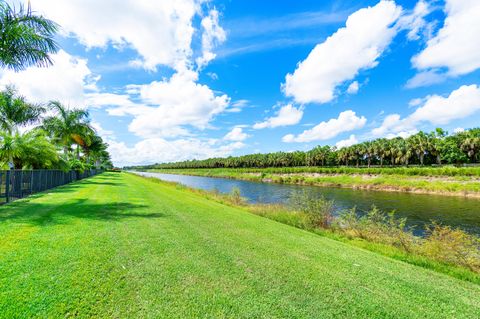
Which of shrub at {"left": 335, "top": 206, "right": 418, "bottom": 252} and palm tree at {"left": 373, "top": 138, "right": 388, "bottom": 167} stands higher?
palm tree at {"left": 373, "top": 138, "right": 388, "bottom": 167}

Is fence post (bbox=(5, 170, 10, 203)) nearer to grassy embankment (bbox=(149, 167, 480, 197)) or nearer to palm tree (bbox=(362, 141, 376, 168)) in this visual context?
grassy embankment (bbox=(149, 167, 480, 197))

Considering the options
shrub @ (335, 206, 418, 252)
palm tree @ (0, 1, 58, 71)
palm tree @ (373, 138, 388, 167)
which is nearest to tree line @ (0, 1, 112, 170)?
palm tree @ (0, 1, 58, 71)

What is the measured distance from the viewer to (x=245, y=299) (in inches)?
148

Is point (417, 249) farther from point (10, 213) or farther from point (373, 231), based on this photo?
point (10, 213)

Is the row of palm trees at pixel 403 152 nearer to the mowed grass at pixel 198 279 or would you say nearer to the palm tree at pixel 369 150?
the palm tree at pixel 369 150

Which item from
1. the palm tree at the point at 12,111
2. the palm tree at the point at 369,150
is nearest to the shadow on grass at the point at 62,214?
the palm tree at the point at 12,111

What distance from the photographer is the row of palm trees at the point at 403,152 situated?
197 ft

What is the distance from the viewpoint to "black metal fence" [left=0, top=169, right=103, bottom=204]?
37.3 ft

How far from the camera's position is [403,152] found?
6806 centimetres

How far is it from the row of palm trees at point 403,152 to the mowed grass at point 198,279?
2877 inches

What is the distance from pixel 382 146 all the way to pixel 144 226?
8022cm

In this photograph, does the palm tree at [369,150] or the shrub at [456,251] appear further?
the palm tree at [369,150]

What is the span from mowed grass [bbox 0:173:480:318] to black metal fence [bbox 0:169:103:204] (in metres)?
5.76

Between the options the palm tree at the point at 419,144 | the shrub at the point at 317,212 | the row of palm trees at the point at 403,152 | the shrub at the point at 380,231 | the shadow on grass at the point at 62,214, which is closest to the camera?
the shadow on grass at the point at 62,214
